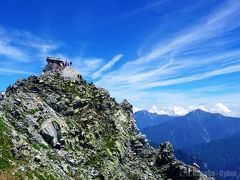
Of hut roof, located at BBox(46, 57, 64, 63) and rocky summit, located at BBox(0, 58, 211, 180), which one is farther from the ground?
hut roof, located at BBox(46, 57, 64, 63)

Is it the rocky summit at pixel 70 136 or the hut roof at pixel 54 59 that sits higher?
the hut roof at pixel 54 59

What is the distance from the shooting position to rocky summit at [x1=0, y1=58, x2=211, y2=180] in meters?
58.8

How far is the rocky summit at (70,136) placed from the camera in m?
58.8

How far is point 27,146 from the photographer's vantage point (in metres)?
59.4

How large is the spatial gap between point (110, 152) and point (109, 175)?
9.13 metres

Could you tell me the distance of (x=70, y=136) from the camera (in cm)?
7925

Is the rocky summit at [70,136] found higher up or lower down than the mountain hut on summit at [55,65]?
lower down

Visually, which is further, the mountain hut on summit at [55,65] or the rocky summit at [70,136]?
the mountain hut on summit at [55,65]

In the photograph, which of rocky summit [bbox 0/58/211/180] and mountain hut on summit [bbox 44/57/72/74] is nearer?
rocky summit [bbox 0/58/211/180]

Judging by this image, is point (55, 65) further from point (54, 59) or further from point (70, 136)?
point (70, 136)

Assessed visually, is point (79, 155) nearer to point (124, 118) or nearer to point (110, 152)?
point (110, 152)

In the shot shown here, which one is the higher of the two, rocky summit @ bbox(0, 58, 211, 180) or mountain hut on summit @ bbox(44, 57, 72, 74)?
mountain hut on summit @ bbox(44, 57, 72, 74)

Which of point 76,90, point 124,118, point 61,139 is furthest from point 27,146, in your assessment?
point 124,118

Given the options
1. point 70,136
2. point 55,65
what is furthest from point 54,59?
point 70,136
